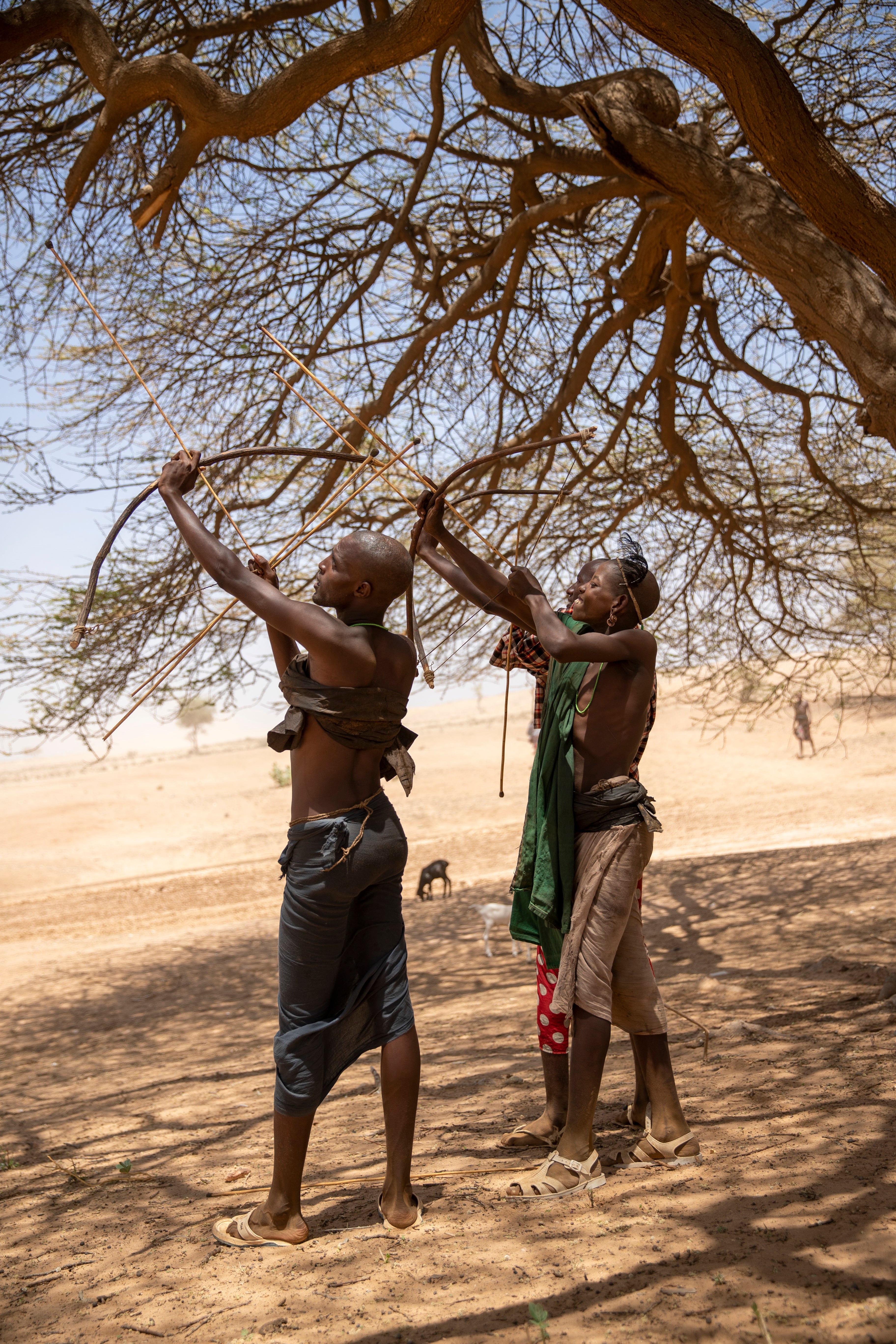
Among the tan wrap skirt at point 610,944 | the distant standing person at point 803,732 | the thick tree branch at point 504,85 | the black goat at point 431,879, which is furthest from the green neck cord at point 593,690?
the distant standing person at point 803,732

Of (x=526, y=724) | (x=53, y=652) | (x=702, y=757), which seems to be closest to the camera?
(x=53, y=652)

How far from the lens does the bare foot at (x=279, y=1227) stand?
8.26 feet

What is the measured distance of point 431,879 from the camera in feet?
32.0

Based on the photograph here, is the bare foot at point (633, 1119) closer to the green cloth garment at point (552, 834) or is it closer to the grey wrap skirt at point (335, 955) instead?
the green cloth garment at point (552, 834)

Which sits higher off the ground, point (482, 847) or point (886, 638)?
point (886, 638)

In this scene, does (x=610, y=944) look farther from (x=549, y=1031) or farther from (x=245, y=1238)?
(x=245, y=1238)

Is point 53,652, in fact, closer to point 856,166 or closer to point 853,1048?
point 853,1048

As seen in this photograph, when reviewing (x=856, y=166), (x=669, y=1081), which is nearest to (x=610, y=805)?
(x=669, y=1081)

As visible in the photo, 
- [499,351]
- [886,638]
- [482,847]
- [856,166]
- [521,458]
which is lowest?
[482,847]

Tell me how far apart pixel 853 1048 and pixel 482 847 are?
10756 millimetres

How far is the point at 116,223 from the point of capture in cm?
632

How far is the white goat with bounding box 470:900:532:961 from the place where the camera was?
6.76 m

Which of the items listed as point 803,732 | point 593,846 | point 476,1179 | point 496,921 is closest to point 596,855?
point 593,846

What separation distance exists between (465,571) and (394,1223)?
1787 mm
